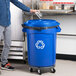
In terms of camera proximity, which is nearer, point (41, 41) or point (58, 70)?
point (41, 41)

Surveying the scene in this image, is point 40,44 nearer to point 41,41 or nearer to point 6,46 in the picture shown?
point 41,41

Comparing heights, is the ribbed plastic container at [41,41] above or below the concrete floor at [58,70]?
above

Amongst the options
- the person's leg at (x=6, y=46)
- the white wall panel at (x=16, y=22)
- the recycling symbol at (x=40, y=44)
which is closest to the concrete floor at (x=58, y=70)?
the person's leg at (x=6, y=46)

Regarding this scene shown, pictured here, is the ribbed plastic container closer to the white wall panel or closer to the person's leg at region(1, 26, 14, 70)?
the person's leg at region(1, 26, 14, 70)

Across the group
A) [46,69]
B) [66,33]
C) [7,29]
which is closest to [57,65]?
[46,69]

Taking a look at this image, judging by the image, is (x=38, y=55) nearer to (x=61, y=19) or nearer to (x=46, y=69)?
(x=46, y=69)

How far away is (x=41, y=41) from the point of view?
262cm

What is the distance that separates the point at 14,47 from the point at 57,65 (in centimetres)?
86

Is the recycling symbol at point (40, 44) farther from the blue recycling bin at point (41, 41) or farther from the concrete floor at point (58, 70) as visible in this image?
the concrete floor at point (58, 70)

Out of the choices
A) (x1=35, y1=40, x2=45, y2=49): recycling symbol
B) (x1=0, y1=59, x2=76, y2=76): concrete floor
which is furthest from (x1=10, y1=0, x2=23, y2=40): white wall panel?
(x1=35, y1=40, x2=45, y2=49): recycling symbol

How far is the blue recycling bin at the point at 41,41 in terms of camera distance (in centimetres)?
260

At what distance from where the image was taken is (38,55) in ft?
8.83

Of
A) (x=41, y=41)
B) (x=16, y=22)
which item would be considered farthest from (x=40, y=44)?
(x=16, y=22)

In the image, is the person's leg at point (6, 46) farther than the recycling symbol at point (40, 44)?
Yes
